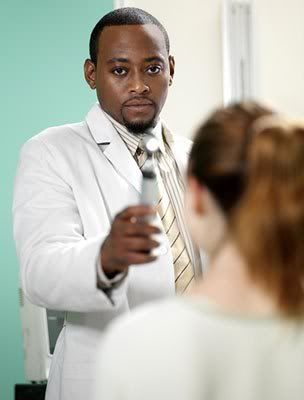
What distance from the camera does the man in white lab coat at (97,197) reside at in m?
2.03

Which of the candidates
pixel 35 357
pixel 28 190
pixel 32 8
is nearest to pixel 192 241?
pixel 28 190

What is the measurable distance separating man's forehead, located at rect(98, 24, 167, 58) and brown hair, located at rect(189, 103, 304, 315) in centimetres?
116

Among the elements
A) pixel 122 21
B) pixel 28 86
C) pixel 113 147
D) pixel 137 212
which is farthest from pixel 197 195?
pixel 28 86

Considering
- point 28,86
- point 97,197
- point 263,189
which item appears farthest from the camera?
point 28,86

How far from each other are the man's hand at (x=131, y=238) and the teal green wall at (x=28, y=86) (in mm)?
2332

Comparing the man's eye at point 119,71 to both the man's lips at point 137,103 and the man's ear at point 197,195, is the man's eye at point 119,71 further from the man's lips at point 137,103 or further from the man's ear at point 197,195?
the man's ear at point 197,195

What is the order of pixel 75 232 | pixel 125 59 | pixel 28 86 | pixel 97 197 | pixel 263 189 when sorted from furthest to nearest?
pixel 28 86 → pixel 125 59 → pixel 97 197 → pixel 75 232 → pixel 263 189

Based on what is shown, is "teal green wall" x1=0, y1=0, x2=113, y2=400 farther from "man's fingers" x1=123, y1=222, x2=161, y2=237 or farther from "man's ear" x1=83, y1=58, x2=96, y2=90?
"man's fingers" x1=123, y1=222, x2=161, y2=237

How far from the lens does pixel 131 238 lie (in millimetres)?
1695

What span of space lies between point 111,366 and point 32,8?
3.19 m

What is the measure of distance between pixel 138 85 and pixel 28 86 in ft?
6.13

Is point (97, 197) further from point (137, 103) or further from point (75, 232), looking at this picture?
point (137, 103)

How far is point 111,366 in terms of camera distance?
47.9 inches

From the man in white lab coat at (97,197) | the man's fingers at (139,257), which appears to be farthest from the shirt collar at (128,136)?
the man's fingers at (139,257)
